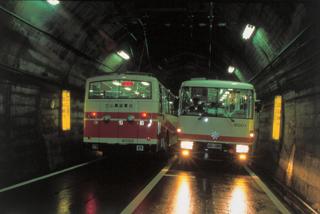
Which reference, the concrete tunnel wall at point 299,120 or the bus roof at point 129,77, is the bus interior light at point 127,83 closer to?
the bus roof at point 129,77

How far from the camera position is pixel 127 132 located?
17.1 m

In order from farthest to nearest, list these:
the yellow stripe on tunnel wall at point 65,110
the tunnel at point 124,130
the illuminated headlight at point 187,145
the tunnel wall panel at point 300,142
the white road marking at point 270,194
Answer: the yellow stripe on tunnel wall at point 65,110 < the illuminated headlight at point 187,145 < the tunnel wall panel at point 300,142 < the tunnel at point 124,130 < the white road marking at point 270,194

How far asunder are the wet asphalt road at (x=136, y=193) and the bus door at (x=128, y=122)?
1891mm

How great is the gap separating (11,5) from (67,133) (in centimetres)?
885

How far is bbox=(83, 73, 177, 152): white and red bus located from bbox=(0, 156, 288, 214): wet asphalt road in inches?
75.5

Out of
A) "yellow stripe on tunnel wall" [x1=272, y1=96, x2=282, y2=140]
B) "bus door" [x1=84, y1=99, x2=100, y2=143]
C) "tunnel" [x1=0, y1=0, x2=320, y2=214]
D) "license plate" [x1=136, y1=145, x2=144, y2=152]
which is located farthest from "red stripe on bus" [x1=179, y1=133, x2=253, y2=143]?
"bus door" [x1=84, y1=99, x2=100, y2=143]

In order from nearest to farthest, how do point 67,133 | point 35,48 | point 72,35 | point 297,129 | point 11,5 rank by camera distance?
point 11,5
point 297,129
point 35,48
point 72,35
point 67,133

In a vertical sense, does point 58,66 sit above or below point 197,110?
above

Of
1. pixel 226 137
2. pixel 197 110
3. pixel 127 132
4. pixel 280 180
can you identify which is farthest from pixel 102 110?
pixel 280 180

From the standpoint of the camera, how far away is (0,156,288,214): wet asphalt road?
896 centimetres

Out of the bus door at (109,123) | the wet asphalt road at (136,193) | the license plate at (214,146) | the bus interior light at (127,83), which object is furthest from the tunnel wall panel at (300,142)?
the bus door at (109,123)

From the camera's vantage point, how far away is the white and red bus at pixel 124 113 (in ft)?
56.0

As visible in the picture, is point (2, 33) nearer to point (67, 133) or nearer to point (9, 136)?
point (9, 136)

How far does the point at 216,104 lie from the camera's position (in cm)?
1579
